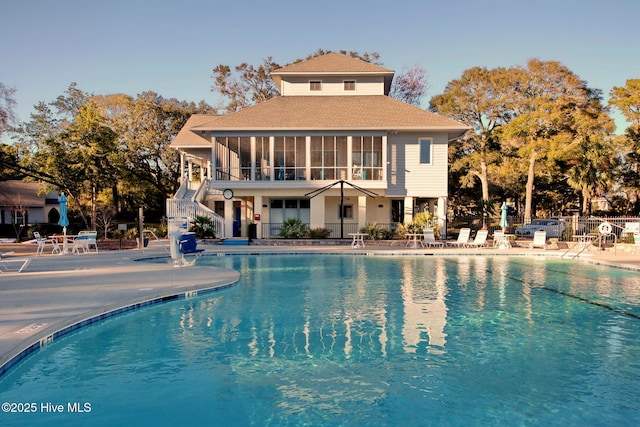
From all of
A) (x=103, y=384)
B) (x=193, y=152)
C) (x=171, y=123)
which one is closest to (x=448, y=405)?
(x=103, y=384)

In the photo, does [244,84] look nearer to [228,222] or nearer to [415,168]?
[228,222]

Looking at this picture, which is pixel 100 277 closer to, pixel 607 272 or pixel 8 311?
pixel 8 311

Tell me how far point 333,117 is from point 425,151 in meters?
5.79

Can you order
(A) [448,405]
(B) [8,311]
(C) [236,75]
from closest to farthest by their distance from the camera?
(A) [448,405], (B) [8,311], (C) [236,75]

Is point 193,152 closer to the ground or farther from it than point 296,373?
farther from it

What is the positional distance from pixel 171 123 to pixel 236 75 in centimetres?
831

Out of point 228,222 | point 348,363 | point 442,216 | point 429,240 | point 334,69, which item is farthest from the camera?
point 334,69

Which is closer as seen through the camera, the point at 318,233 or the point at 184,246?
the point at 184,246

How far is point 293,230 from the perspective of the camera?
24.6 metres

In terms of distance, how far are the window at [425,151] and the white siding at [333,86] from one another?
508 centimetres

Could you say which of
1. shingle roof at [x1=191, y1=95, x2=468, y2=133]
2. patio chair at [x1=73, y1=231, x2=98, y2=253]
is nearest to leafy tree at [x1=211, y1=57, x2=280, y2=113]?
shingle roof at [x1=191, y1=95, x2=468, y2=133]

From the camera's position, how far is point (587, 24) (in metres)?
22.4

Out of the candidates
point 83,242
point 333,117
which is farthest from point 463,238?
point 83,242

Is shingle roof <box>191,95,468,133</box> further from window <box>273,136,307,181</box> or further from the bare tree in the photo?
the bare tree
